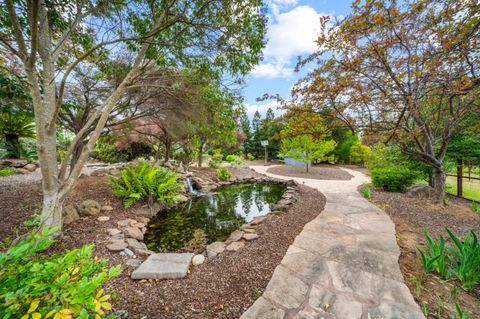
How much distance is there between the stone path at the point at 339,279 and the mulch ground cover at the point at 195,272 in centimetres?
17

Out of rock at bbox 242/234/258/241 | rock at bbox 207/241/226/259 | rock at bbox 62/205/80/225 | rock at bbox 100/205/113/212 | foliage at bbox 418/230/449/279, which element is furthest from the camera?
rock at bbox 100/205/113/212

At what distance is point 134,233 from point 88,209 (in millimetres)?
1146

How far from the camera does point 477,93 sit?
2852 millimetres

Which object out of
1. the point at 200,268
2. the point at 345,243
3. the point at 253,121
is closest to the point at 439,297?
the point at 345,243

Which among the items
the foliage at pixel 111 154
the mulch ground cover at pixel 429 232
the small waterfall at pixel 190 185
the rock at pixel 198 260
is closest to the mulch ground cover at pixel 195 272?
the rock at pixel 198 260

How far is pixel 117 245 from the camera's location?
2.48m

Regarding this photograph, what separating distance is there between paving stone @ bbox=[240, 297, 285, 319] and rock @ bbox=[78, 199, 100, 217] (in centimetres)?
344

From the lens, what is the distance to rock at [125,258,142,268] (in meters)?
2.11

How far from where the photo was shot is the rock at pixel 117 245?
2404 mm

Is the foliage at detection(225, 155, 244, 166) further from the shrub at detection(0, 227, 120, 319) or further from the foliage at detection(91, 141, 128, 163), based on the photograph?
the shrub at detection(0, 227, 120, 319)

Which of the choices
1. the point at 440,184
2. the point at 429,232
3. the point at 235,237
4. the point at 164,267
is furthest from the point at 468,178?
the point at 164,267

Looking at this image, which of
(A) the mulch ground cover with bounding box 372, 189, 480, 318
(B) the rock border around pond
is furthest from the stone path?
(B) the rock border around pond

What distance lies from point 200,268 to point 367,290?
1.68 meters

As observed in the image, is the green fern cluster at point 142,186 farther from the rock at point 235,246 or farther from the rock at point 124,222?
the rock at point 235,246
